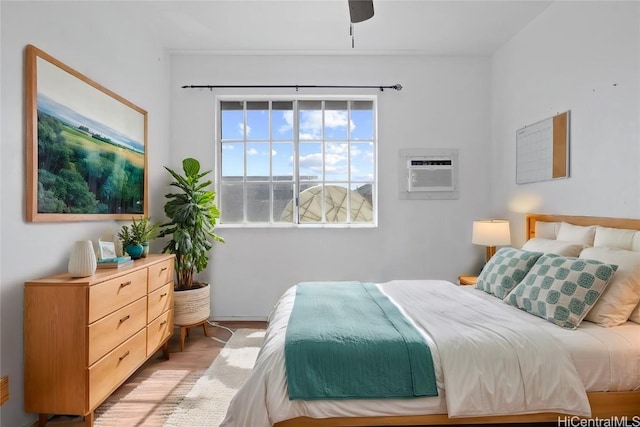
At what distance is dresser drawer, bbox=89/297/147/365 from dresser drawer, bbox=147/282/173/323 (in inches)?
3.8

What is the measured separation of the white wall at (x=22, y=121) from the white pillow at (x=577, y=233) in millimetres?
3471

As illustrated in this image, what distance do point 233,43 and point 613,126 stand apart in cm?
336

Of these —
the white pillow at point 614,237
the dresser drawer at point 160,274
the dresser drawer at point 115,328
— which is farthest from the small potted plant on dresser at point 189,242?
the white pillow at point 614,237

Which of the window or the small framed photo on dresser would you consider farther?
the window

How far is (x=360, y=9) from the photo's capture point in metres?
2.17

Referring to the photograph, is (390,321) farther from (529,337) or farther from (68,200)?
(68,200)

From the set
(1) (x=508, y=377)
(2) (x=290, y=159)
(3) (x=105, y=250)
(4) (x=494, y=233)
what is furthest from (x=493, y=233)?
(3) (x=105, y=250)

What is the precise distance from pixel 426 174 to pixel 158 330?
3.05 meters

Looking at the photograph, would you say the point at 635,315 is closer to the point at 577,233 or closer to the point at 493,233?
the point at 577,233

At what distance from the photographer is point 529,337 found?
1708 millimetres

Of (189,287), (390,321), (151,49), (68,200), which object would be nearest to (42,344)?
(68,200)

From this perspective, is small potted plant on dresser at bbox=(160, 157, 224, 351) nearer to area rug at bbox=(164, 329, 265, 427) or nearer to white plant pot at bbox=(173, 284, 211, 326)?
white plant pot at bbox=(173, 284, 211, 326)

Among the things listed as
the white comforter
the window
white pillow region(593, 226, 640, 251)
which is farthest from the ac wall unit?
the white comforter

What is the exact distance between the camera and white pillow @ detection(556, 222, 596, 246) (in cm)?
241
